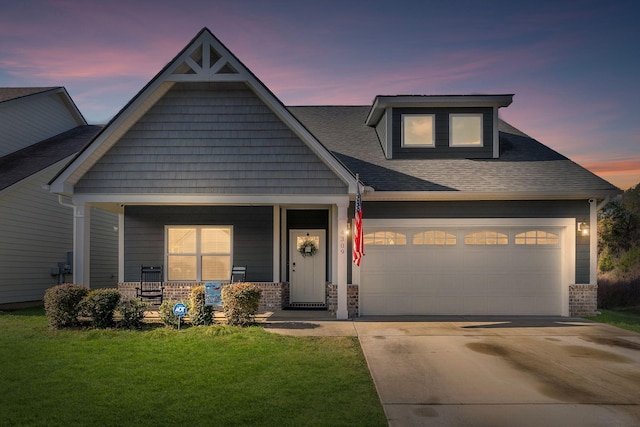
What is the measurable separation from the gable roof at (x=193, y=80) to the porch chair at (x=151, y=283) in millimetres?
3143

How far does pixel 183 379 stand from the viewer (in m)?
6.44

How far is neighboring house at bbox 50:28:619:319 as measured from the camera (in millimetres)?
11422

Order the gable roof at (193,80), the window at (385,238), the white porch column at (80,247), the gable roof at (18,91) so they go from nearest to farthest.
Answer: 1. the gable roof at (193,80)
2. the white porch column at (80,247)
3. the window at (385,238)
4. the gable roof at (18,91)

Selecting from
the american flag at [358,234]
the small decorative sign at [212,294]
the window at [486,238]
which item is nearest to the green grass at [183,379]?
the small decorative sign at [212,294]

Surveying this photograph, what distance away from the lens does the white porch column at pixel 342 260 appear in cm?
1138

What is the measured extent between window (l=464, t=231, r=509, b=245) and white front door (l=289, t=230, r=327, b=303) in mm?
4045

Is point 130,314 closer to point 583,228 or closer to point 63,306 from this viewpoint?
point 63,306

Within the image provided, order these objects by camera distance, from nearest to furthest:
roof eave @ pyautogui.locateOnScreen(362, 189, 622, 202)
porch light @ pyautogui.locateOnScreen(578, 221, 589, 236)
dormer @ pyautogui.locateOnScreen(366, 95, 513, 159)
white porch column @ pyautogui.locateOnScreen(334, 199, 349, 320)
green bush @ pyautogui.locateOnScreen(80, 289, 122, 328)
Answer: green bush @ pyautogui.locateOnScreen(80, 289, 122, 328), white porch column @ pyautogui.locateOnScreen(334, 199, 349, 320), roof eave @ pyautogui.locateOnScreen(362, 189, 622, 202), porch light @ pyautogui.locateOnScreen(578, 221, 589, 236), dormer @ pyautogui.locateOnScreen(366, 95, 513, 159)

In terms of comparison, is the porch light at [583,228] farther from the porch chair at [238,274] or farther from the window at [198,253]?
the window at [198,253]

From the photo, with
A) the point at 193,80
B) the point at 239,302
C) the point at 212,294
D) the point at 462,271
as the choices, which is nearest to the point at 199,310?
the point at 212,294

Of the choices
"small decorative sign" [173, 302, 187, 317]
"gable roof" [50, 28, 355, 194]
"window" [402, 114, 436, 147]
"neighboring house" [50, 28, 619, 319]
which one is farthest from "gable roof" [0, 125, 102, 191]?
"window" [402, 114, 436, 147]

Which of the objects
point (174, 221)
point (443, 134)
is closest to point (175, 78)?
point (174, 221)

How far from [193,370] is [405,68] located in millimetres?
12598

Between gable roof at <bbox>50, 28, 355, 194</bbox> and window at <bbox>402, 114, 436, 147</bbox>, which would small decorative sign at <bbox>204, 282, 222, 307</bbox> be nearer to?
gable roof at <bbox>50, 28, 355, 194</bbox>
